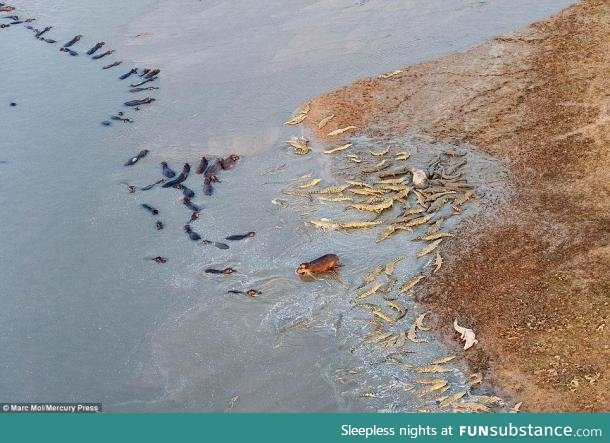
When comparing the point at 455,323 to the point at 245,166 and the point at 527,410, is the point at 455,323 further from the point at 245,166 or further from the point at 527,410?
the point at 245,166

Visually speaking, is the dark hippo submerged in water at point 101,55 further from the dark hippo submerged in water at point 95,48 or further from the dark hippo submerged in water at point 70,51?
the dark hippo submerged in water at point 70,51

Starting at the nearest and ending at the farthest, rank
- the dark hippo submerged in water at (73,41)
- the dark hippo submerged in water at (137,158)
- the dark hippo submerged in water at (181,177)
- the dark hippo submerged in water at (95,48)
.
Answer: the dark hippo submerged in water at (181,177) < the dark hippo submerged in water at (137,158) < the dark hippo submerged in water at (95,48) < the dark hippo submerged in water at (73,41)

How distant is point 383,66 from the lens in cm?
→ 1655

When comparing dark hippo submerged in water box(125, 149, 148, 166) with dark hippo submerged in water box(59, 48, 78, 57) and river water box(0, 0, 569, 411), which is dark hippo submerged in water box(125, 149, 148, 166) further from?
dark hippo submerged in water box(59, 48, 78, 57)

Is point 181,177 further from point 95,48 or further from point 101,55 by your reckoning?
point 95,48

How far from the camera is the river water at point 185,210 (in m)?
9.71

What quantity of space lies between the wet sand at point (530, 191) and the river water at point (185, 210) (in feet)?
2.41

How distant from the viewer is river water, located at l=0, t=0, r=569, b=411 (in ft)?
31.9

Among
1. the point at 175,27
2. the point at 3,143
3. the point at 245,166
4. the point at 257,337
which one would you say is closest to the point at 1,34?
the point at 175,27

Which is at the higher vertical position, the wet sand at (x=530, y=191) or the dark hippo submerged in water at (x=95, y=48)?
the dark hippo submerged in water at (x=95, y=48)

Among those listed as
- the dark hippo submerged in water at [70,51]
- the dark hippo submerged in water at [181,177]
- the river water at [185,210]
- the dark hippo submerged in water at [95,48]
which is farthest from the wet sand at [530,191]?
the dark hippo submerged in water at [70,51]

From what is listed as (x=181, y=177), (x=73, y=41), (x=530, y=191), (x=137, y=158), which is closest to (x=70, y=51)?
(x=73, y=41)

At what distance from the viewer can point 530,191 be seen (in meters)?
12.2

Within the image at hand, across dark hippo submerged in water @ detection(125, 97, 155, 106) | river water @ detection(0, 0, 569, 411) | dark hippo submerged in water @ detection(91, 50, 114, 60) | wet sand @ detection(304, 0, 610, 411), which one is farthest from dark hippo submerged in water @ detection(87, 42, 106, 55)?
wet sand @ detection(304, 0, 610, 411)
